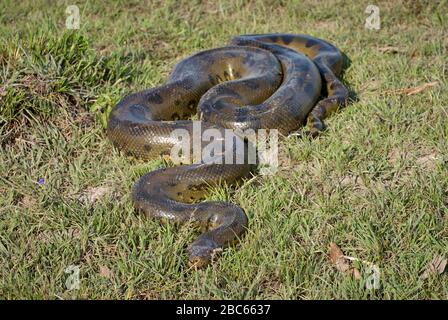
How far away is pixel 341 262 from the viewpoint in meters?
4.76

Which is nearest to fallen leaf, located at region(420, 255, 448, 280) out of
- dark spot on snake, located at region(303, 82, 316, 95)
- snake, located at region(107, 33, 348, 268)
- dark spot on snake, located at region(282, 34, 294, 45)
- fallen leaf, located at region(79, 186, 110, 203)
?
snake, located at region(107, 33, 348, 268)

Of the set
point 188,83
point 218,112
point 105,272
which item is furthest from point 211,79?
point 105,272

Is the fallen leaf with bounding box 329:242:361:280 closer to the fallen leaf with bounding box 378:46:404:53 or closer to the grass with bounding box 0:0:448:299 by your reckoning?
the grass with bounding box 0:0:448:299

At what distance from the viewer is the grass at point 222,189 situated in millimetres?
4637

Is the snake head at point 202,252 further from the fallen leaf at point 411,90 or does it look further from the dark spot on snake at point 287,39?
the dark spot on snake at point 287,39

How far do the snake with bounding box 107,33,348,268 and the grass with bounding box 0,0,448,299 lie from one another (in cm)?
15

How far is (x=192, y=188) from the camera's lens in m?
5.74

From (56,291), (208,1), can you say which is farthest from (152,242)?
(208,1)

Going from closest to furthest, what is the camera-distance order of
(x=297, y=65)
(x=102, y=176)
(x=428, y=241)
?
1. (x=428, y=241)
2. (x=102, y=176)
3. (x=297, y=65)

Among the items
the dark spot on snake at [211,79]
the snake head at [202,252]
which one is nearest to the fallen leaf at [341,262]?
Answer: the snake head at [202,252]

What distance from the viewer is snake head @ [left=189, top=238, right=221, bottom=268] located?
4746 millimetres

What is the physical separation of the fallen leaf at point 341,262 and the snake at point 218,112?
0.73 metres

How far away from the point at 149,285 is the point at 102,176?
1.75 m

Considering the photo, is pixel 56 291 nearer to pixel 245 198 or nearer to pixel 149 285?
pixel 149 285
